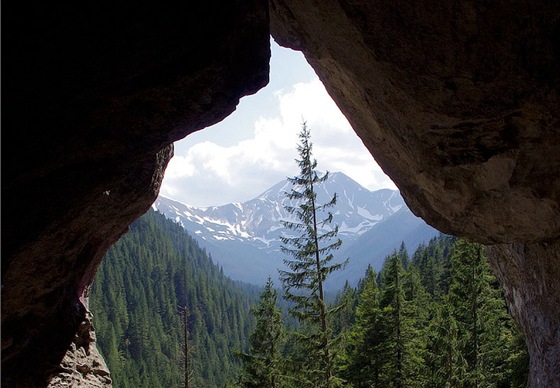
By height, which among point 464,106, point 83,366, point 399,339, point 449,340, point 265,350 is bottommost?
point 449,340

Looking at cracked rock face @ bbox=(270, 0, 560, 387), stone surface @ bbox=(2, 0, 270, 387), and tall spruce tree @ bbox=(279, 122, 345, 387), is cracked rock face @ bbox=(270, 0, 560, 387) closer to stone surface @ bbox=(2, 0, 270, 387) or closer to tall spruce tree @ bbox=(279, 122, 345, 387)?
stone surface @ bbox=(2, 0, 270, 387)

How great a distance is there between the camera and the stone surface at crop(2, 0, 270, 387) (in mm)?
5070

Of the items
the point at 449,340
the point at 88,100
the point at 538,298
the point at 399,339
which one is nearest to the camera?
the point at 88,100

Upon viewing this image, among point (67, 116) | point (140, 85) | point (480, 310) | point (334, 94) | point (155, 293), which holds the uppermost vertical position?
point (155, 293)

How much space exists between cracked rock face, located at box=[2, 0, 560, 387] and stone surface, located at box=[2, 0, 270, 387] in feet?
0.08

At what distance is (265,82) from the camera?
7301 mm

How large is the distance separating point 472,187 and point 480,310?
1574 cm

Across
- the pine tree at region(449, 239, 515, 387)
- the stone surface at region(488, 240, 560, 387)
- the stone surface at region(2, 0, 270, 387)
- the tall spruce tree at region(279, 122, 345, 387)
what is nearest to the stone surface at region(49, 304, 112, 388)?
the stone surface at region(2, 0, 270, 387)

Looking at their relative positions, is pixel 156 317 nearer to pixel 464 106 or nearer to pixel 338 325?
pixel 338 325

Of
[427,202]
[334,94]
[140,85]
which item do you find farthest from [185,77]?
[427,202]

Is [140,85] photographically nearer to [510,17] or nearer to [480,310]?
[510,17]

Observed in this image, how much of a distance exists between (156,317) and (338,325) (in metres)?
58.5

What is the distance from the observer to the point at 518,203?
22.6 feet

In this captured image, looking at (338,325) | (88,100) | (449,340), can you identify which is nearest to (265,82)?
(88,100)
